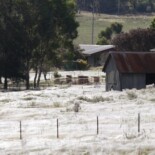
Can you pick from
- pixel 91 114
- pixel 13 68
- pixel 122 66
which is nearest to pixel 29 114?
pixel 91 114

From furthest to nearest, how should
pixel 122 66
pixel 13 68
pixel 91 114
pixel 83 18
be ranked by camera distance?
pixel 83 18 → pixel 13 68 → pixel 122 66 → pixel 91 114

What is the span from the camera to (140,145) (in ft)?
80.8

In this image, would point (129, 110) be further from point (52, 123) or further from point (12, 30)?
point (12, 30)

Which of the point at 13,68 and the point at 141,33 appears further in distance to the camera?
the point at 141,33

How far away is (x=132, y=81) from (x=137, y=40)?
163 feet

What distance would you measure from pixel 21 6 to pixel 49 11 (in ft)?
9.79

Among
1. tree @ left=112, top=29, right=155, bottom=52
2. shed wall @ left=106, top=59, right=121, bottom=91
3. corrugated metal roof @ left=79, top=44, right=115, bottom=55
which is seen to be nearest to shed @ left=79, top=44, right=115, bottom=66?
corrugated metal roof @ left=79, top=44, right=115, bottom=55

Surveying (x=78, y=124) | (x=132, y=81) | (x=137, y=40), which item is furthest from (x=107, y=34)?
(x=78, y=124)

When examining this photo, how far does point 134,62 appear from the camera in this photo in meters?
55.8

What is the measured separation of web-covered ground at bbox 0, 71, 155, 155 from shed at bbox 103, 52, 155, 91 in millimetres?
9013

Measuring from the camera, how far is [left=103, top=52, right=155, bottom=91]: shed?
5484 cm

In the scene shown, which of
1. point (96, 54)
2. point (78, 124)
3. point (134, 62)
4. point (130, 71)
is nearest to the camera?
point (78, 124)

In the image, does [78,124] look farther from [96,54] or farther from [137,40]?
[96,54]

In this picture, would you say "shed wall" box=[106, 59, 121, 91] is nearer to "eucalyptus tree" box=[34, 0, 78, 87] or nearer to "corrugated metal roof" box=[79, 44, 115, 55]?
"eucalyptus tree" box=[34, 0, 78, 87]
